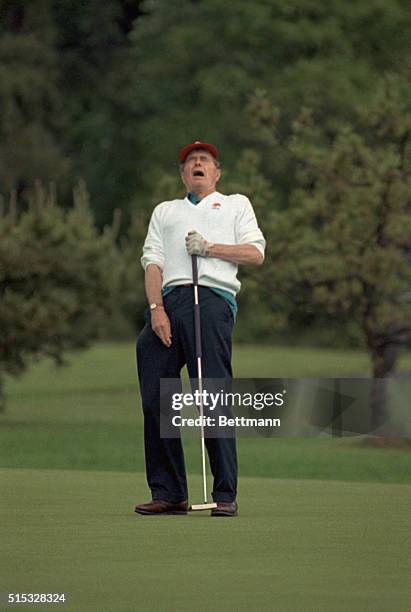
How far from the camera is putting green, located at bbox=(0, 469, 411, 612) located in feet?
20.7

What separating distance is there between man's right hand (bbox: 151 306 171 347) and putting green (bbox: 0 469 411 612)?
828mm

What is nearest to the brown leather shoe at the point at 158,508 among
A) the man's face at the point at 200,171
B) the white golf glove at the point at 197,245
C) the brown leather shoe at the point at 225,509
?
the brown leather shoe at the point at 225,509

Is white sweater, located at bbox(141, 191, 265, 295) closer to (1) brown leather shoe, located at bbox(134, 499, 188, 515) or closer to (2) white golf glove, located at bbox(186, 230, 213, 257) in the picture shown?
(2) white golf glove, located at bbox(186, 230, 213, 257)

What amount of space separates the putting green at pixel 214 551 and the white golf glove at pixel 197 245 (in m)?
1.21

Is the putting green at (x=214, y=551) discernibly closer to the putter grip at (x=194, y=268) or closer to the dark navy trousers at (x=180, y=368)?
the dark navy trousers at (x=180, y=368)

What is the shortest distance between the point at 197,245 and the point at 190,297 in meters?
0.29

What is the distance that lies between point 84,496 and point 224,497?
124 cm

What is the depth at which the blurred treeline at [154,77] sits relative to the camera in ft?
163

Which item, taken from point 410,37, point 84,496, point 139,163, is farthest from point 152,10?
point 84,496

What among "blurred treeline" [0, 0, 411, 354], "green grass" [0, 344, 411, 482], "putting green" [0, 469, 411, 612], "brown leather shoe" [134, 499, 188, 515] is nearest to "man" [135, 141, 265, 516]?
"brown leather shoe" [134, 499, 188, 515]

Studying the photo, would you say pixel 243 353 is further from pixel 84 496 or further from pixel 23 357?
pixel 84 496

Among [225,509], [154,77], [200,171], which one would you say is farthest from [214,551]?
[154,77]

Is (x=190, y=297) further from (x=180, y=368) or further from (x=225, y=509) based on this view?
(x=225, y=509)

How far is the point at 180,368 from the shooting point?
898cm
